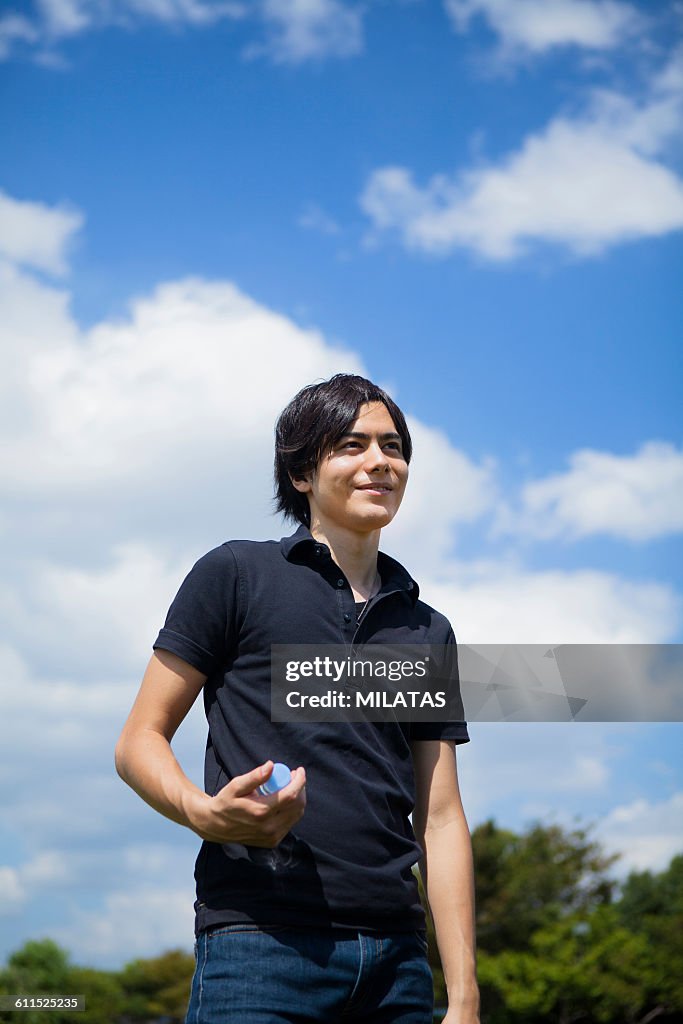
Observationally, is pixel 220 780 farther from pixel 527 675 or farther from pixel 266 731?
pixel 527 675

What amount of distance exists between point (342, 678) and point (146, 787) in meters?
0.64

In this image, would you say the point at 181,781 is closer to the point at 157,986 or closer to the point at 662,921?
the point at 662,921

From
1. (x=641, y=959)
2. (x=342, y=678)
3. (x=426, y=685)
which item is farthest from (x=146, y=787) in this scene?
(x=641, y=959)

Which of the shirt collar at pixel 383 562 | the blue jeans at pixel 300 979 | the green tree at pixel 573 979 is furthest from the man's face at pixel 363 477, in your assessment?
the green tree at pixel 573 979

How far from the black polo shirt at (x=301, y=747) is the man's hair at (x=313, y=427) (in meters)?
0.34

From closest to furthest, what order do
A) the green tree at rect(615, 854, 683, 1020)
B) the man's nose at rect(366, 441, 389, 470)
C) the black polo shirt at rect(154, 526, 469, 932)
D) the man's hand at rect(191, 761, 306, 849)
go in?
the man's hand at rect(191, 761, 306, 849) < the black polo shirt at rect(154, 526, 469, 932) < the man's nose at rect(366, 441, 389, 470) < the green tree at rect(615, 854, 683, 1020)

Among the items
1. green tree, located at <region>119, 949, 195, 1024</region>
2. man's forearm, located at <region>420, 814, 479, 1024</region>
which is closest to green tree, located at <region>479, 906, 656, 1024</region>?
green tree, located at <region>119, 949, 195, 1024</region>

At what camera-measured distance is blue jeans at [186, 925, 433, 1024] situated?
2.46 metres

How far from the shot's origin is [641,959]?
52.8m

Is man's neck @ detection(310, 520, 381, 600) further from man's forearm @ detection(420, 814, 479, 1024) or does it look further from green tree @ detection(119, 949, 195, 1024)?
green tree @ detection(119, 949, 195, 1024)

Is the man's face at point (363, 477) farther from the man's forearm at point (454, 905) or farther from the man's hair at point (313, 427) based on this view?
the man's forearm at point (454, 905)

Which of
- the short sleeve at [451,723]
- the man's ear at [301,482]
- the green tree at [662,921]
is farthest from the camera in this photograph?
the green tree at [662,921]

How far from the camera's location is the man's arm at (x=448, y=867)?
9.40ft

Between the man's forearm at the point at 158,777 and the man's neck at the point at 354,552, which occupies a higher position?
the man's neck at the point at 354,552
